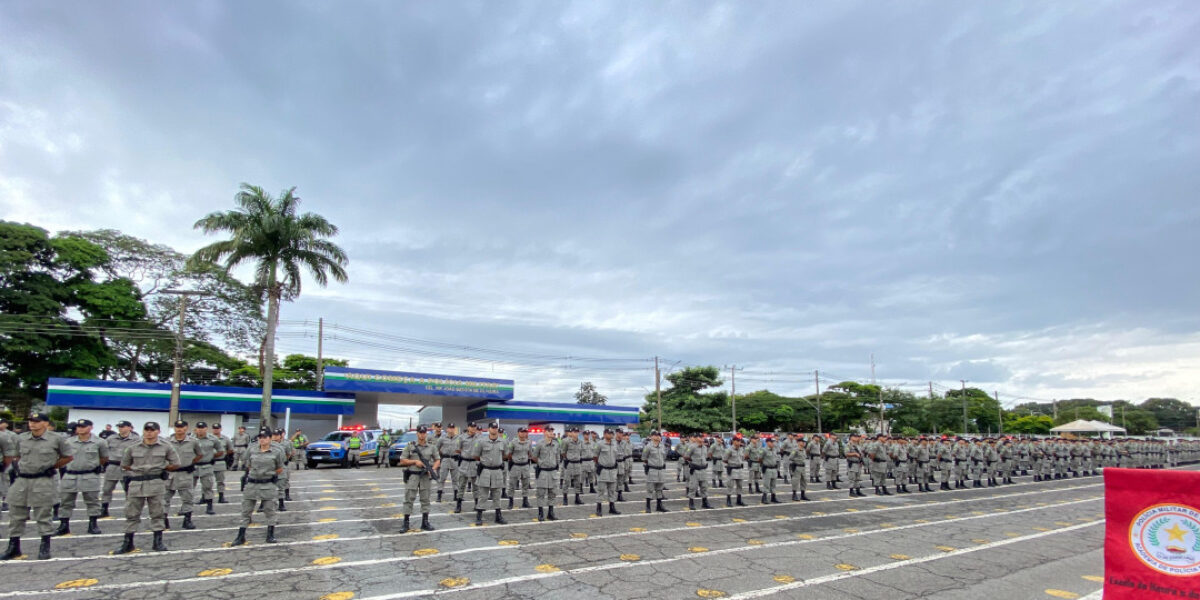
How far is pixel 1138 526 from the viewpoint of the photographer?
4.13m

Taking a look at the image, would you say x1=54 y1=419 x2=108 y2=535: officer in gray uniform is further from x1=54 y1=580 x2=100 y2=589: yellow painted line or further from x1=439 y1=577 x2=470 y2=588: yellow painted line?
x1=439 y1=577 x2=470 y2=588: yellow painted line

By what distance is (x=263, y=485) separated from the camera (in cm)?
865

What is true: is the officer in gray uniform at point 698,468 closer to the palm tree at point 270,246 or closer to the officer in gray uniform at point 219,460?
the officer in gray uniform at point 219,460

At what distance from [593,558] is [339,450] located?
19020 millimetres

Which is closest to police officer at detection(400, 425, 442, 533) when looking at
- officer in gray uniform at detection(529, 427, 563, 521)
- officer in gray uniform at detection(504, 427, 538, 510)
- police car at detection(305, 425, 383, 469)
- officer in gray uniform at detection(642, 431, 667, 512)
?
officer in gray uniform at detection(529, 427, 563, 521)

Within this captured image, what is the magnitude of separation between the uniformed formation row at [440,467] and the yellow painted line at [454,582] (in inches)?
123

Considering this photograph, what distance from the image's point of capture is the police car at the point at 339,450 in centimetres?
2327

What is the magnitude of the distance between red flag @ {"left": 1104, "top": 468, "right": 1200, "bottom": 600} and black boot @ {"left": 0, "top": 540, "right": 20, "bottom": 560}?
11.0m

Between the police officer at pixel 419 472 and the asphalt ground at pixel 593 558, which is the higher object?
the police officer at pixel 419 472

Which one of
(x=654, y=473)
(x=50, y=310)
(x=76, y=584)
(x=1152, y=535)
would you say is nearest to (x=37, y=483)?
(x=76, y=584)

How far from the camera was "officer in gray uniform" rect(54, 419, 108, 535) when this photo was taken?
29.8 ft

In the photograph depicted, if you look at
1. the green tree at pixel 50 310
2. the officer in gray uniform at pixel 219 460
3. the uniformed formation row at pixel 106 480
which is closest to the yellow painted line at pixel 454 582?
the uniformed formation row at pixel 106 480

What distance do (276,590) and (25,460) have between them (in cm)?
444

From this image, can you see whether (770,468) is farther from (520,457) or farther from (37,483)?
(37,483)
